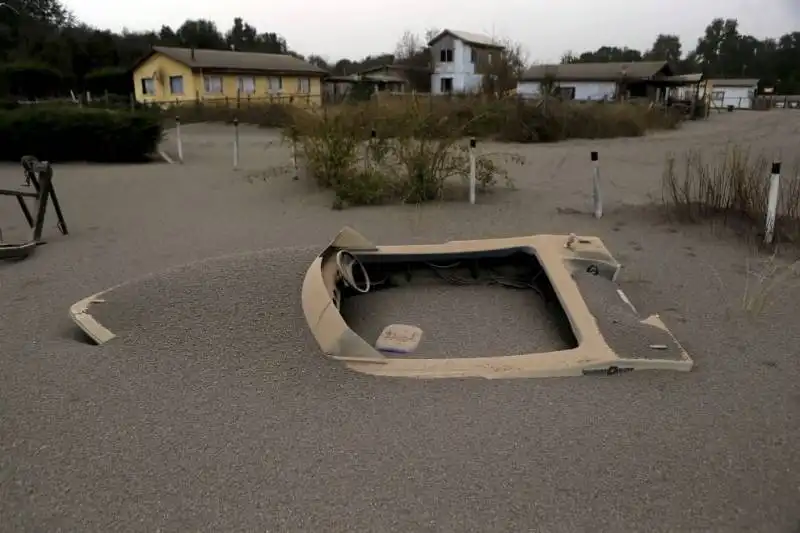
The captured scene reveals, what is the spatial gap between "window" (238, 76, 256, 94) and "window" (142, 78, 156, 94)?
5429 millimetres

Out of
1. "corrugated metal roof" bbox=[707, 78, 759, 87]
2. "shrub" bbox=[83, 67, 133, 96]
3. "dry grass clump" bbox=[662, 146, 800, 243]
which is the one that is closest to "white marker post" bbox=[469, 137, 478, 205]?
"dry grass clump" bbox=[662, 146, 800, 243]

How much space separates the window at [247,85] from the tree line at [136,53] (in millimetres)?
7532

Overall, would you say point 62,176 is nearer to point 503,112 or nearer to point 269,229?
point 269,229

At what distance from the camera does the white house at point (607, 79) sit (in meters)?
45.7

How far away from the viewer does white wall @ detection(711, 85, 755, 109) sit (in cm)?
5888

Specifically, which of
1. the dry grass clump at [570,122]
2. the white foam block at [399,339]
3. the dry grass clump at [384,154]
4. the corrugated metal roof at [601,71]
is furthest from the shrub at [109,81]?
the white foam block at [399,339]

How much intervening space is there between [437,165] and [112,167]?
897 centimetres

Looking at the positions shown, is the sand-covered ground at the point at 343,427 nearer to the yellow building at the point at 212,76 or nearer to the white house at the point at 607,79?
the yellow building at the point at 212,76

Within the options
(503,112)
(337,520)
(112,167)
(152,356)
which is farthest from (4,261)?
(503,112)

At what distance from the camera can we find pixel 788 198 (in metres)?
7.77

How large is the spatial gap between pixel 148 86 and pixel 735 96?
5057 cm

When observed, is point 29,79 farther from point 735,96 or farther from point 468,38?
point 735,96

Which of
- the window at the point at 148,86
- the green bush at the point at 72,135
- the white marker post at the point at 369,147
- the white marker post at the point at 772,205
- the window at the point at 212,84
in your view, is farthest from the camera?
the window at the point at 148,86

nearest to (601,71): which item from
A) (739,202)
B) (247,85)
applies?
(247,85)
